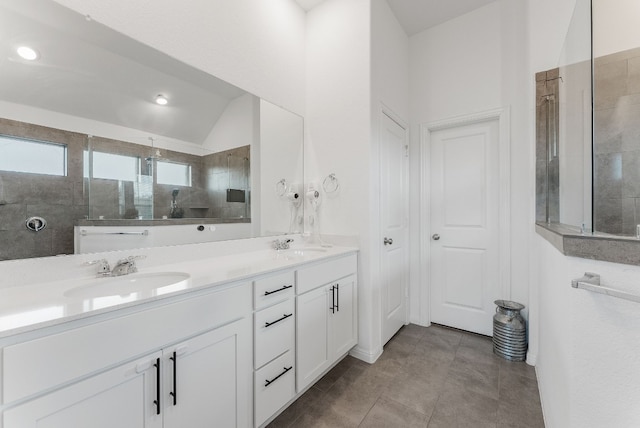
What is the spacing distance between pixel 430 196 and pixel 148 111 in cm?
260

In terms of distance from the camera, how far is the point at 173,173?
1635 millimetres

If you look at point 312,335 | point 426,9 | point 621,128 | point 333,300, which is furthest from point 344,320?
point 426,9

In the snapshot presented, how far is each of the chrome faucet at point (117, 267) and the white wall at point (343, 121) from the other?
4.88 feet

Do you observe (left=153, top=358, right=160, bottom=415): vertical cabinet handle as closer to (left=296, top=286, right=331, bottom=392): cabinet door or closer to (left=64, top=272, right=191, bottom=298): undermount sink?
(left=64, top=272, right=191, bottom=298): undermount sink

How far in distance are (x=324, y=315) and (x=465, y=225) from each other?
179cm

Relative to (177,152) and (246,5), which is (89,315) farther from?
(246,5)

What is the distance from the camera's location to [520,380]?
6.22ft

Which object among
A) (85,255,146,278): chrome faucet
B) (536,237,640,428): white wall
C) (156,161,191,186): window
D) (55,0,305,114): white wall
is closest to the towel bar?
(536,237,640,428): white wall

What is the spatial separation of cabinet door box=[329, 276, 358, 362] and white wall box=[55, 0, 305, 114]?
166 cm

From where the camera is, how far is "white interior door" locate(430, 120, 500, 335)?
2.53m

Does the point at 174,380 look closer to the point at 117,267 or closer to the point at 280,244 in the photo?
the point at 117,267

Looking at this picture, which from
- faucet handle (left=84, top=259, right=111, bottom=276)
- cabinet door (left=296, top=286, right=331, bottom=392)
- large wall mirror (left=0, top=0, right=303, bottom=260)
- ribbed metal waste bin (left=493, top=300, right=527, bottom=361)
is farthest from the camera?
ribbed metal waste bin (left=493, top=300, right=527, bottom=361)

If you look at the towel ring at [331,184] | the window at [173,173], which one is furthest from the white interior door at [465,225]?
the window at [173,173]

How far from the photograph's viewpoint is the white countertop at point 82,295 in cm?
77
